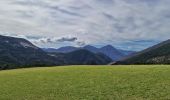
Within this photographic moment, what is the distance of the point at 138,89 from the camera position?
118ft

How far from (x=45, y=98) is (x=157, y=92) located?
499 inches

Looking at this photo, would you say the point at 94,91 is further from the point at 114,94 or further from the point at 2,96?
the point at 2,96

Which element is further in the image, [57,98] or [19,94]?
[19,94]

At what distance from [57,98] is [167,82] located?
13920 millimetres

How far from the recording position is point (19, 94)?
134 feet

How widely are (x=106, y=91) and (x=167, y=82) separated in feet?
26.4

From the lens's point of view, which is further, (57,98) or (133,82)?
(133,82)

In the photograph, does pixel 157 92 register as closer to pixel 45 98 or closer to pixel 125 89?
pixel 125 89

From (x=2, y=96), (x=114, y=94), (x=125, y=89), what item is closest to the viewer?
(x=114, y=94)

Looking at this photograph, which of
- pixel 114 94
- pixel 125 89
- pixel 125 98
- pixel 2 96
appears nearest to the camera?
pixel 125 98

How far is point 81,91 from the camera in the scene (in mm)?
38750

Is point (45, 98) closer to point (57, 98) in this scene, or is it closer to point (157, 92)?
point (57, 98)

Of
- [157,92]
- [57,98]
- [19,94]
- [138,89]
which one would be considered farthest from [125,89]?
[19,94]

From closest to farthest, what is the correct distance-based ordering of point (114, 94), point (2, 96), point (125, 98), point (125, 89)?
point (125, 98), point (114, 94), point (125, 89), point (2, 96)
